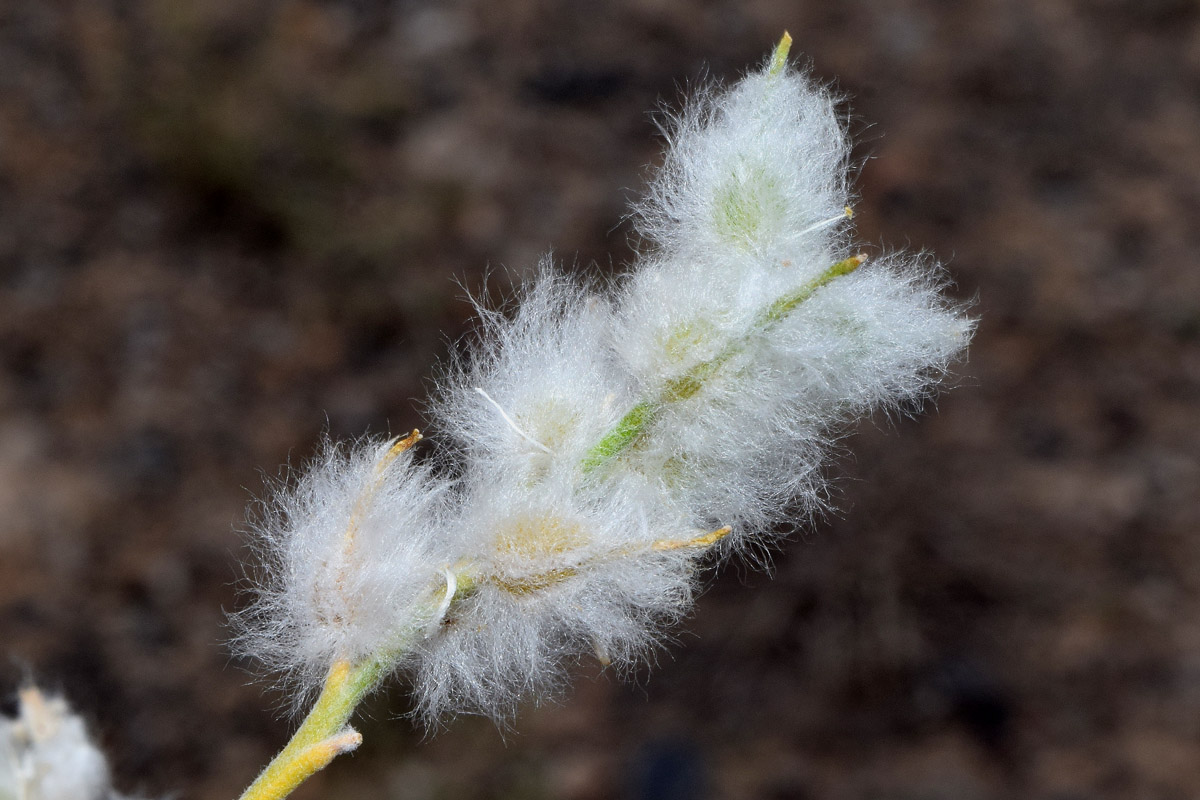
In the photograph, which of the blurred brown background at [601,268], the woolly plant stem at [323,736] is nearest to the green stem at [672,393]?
the woolly plant stem at [323,736]

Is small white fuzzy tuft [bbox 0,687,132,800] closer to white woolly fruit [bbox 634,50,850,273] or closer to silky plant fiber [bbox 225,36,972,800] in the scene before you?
silky plant fiber [bbox 225,36,972,800]

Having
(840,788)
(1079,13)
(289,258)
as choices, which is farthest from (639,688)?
(1079,13)

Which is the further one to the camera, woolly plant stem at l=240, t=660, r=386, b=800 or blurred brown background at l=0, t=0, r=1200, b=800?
blurred brown background at l=0, t=0, r=1200, b=800

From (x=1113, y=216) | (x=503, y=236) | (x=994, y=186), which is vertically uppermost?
(x=503, y=236)

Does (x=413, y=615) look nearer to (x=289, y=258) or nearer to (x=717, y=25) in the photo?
(x=289, y=258)

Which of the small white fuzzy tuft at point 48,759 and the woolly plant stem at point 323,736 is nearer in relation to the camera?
the woolly plant stem at point 323,736

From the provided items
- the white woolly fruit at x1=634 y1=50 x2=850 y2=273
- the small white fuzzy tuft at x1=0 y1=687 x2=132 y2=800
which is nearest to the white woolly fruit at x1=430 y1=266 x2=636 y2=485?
the white woolly fruit at x1=634 y1=50 x2=850 y2=273

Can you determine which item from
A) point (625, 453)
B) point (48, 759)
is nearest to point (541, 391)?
point (625, 453)

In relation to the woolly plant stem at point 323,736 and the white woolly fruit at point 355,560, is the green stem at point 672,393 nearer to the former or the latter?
the white woolly fruit at point 355,560
